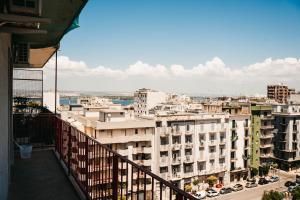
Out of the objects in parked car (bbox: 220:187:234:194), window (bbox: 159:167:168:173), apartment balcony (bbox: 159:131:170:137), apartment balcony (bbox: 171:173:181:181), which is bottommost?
parked car (bbox: 220:187:234:194)

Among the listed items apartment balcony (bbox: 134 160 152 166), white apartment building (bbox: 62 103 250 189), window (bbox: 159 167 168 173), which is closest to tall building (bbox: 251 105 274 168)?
white apartment building (bbox: 62 103 250 189)

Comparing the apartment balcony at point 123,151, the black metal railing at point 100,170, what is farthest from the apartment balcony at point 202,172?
the black metal railing at point 100,170

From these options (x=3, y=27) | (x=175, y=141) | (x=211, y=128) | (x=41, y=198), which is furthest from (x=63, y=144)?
(x=211, y=128)

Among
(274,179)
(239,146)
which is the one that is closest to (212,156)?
(239,146)

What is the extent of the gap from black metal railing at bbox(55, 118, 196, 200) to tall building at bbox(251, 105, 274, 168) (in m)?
49.3

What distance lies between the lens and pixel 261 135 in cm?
5481

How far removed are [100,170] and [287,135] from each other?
58.4m

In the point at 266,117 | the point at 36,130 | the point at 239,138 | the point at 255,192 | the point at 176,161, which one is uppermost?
the point at 36,130

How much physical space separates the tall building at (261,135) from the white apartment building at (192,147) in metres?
7.81

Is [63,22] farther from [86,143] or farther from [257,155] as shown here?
[257,155]

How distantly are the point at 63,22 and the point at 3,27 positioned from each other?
2.22m

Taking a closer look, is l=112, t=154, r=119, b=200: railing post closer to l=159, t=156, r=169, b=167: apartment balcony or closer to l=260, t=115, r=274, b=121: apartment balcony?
l=159, t=156, r=169, b=167: apartment balcony

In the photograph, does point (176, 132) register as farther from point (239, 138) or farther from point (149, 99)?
point (149, 99)

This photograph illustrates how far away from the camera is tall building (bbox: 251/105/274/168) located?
53.6 metres
